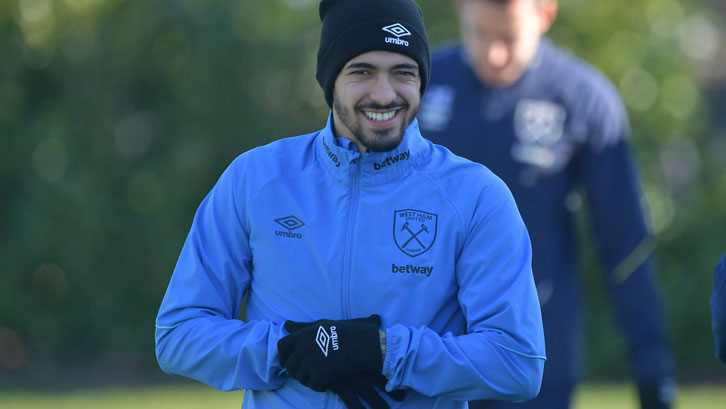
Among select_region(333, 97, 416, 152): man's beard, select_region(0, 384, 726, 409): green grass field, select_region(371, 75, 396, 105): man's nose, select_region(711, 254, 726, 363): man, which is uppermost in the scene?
select_region(371, 75, 396, 105): man's nose

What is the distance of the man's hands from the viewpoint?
109 inches

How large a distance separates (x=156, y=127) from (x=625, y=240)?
8.06 m

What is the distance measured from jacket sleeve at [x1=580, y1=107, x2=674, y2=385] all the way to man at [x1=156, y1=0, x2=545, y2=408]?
145cm

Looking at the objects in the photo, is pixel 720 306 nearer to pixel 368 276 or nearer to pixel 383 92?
pixel 368 276

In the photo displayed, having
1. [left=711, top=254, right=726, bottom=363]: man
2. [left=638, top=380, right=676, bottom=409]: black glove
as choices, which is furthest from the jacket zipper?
[left=638, top=380, right=676, bottom=409]: black glove

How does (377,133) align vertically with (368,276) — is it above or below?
above

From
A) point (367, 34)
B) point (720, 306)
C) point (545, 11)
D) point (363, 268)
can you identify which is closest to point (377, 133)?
point (367, 34)

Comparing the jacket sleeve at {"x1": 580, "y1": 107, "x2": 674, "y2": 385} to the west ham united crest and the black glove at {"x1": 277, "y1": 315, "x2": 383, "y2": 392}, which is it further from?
the black glove at {"x1": 277, "y1": 315, "x2": 383, "y2": 392}

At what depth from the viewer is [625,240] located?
4457 mm

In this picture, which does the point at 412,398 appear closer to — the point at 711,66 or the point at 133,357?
the point at 133,357

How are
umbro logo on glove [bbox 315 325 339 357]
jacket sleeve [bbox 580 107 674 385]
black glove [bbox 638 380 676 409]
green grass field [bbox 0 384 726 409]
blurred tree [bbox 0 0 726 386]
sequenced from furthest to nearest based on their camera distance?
blurred tree [bbox 0 0 726 386] → green grass field [bbox 0 384 726 409] → jacket sleeve [bbox 580 107 674 385] → black glove [bbox 638 380 676 409] → umbro logo on glove [bbox 315 325 339 357]

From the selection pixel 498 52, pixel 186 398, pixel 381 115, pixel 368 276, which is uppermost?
pixel 498 52

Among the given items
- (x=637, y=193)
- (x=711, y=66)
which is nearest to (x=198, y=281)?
(x=637, y=193)

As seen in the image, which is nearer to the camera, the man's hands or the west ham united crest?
the man's hands
